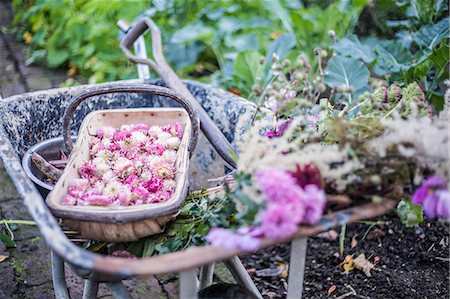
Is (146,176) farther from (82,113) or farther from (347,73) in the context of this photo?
(347,73)

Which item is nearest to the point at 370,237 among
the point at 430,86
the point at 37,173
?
the point at 430,86

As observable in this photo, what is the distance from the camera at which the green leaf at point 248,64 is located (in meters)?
2.63

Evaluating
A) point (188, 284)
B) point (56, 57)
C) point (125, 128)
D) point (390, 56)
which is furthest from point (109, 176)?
point (56, 57)

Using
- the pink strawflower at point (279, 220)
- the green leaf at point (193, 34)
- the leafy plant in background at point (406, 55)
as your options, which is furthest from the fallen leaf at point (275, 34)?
the pink strawflower at point (279, 220)

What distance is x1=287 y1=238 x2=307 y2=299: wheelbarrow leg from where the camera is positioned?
1152 mm

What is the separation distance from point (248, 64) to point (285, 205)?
5.95 feet

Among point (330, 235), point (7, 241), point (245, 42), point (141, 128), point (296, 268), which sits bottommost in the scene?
point (330, 235)

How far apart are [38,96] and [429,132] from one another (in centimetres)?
139

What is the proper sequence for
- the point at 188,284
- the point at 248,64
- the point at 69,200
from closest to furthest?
the point at 188,284 → the point at 69,200 → the point at 248,64

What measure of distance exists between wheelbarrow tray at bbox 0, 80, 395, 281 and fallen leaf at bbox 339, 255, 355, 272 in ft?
2.12

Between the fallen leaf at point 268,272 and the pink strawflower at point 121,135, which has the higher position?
the pink strawflower at point 121,135

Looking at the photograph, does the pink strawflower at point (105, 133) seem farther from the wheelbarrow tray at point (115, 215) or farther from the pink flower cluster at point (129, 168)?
the wheelbarrow tray at point (115, 215)

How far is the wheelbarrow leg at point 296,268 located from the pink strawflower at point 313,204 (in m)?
0.23

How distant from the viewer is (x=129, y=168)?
4.65ft
